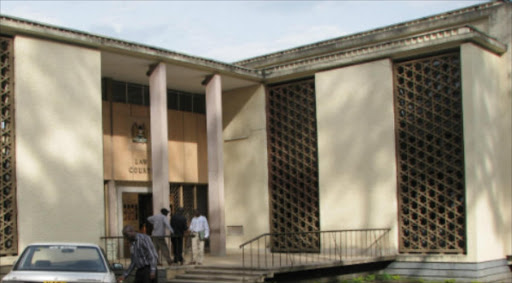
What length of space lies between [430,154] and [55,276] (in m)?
12.2

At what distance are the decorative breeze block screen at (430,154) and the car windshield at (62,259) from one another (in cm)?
1086

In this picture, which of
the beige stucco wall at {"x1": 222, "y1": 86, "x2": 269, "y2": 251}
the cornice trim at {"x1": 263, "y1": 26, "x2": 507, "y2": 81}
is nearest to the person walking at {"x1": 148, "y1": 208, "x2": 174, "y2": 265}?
the beige stucco wall at {"x1": 222, "y1": 86, "x2": 269, "y2": 251}

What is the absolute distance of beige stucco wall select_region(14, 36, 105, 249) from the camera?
627 inches

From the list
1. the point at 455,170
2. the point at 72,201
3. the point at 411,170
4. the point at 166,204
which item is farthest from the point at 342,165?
the point at 72,201

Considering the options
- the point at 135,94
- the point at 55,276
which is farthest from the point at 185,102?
the point at 55,276

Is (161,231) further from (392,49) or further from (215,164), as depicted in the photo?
(392,49)

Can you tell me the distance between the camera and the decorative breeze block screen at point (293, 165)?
2169 cm

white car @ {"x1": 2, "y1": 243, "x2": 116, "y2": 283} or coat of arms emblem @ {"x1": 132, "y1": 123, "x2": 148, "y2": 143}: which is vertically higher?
coat of arms emblem @ {"x1": 132, "y1": 123, "x2": 148, "y2": 143}

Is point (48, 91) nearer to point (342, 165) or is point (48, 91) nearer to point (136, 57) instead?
point (136, 57)

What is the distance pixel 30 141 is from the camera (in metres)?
16.0

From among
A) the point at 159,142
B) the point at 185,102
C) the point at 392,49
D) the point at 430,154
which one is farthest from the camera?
the point at 185,102

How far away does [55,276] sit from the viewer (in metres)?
10.0

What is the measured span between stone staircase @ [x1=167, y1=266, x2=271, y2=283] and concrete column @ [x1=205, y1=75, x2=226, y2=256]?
13.7 ft

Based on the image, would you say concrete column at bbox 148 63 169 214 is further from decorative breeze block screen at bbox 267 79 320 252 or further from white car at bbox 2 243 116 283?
white car at bbox 2 243 116 283
